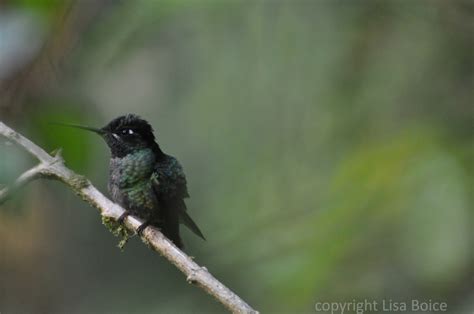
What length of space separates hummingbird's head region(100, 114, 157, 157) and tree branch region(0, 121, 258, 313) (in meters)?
0.38

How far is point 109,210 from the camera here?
2049 mm

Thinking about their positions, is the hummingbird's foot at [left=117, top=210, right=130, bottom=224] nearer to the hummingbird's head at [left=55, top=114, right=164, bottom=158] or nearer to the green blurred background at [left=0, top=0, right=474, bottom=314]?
the green blurred background at [left=0, top=0, right=474, bottom=314]

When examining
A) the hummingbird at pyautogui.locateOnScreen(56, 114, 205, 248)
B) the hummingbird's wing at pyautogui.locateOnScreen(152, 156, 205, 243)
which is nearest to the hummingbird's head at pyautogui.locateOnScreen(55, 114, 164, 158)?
the hummingbird at pyautogui.locateOnScreen(56, 114, 205, 248)

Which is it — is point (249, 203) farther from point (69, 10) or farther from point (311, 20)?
point (69, 10)

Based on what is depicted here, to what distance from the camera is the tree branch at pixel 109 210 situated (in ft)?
5.78

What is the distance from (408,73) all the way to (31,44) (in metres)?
3.05

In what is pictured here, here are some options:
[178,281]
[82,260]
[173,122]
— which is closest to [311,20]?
[173,122]

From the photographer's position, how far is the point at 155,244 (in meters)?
1.99

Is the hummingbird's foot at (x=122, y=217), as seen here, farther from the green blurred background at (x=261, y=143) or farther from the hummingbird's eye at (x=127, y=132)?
the hummingbird's eye at (x=127, y=132)

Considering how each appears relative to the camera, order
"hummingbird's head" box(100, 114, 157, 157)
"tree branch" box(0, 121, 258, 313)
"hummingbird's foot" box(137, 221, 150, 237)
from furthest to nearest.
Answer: "hummingbird's head" box(100, 114, 157, 157)
"hummingbird's foot" box(137, 221, 150, 237)
"tree branch" box(0, 121, 258, 313)

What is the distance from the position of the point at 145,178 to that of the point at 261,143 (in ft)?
6.40

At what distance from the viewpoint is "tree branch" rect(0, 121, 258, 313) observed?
1.76 meters

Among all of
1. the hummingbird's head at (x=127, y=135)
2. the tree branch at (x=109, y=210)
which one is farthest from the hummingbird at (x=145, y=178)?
the tree branch at (x=109, y=210)

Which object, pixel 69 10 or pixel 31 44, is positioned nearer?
pixel 31 44
